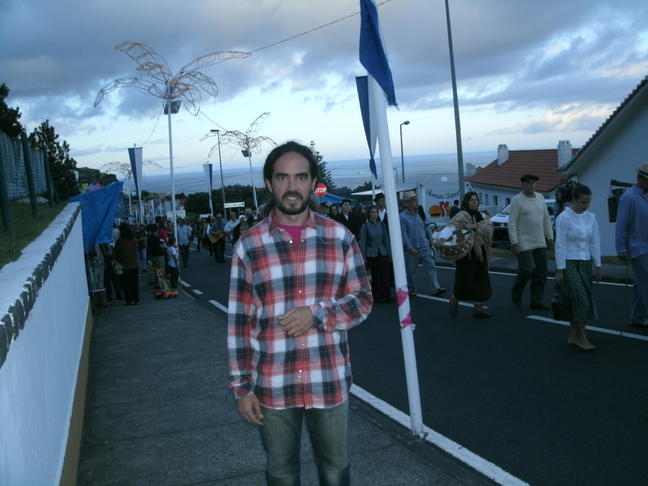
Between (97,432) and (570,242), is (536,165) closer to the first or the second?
(570,242)

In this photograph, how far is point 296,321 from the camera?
8.93ft

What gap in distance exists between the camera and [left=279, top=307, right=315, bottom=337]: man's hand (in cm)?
272

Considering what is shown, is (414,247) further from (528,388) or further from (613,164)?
(613,164)

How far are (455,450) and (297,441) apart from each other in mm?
1996

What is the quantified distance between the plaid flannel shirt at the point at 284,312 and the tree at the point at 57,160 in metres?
12.6

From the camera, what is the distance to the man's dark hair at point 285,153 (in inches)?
118

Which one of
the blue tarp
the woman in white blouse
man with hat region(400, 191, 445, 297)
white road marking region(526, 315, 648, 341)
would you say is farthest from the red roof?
the woman in white blouse

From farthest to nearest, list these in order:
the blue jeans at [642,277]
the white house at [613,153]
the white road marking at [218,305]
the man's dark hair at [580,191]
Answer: the white house at [613,153], the white road marking at [218,305], the blue jeans at [642,277], the man's dark hair at [580,191]

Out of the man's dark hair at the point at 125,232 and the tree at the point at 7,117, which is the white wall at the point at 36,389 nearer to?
the man's dark hair at the point at 125,232

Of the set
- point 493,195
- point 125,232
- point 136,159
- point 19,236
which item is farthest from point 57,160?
point 493,195

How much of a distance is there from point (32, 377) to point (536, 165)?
4742 cm

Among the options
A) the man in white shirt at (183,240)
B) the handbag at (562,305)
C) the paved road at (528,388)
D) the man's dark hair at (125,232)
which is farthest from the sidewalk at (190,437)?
the man in white shirt at (183,240)

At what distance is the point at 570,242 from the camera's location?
7.32 m

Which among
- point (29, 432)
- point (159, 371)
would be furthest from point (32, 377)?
point (159, 371)
